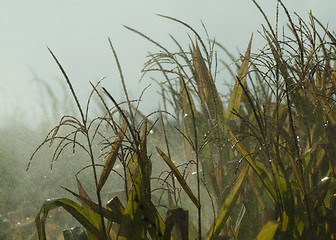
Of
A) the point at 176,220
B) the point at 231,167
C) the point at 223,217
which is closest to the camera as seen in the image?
the point at 176,220

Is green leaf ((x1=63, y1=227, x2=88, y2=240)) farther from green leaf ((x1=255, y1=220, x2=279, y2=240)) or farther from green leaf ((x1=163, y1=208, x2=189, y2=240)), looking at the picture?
green leaf ((x1=255, y1=220, x2=279, y2=240))

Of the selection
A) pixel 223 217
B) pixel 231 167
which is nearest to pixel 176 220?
pixel 223 217

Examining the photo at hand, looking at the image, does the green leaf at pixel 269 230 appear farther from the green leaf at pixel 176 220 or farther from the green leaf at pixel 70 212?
the green leaf at pixel 70 212

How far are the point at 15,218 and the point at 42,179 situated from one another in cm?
69

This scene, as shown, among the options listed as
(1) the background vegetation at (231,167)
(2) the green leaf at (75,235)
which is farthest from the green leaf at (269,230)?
(2) the green leaf at (75,235)

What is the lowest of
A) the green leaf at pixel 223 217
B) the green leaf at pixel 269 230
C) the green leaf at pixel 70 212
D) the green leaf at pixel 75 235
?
the green leaf at pixel 269 230

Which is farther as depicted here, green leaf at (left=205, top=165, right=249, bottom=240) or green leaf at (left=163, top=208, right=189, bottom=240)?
green leaf at (left=205, top=165, right=249, bottom=240)

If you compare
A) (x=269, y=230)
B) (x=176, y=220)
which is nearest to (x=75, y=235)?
(x=176, y=220)

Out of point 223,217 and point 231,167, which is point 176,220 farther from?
point 231,167

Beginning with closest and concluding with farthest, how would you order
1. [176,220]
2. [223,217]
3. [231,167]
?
[176,220], [223,217], [231,167]

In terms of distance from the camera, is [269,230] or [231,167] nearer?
[269,230]

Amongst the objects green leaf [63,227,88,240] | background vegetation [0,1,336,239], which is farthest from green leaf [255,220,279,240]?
green leaf [63,227,88,240]

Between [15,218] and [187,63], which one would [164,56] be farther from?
[15,218]

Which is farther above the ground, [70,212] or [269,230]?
[70,212]
